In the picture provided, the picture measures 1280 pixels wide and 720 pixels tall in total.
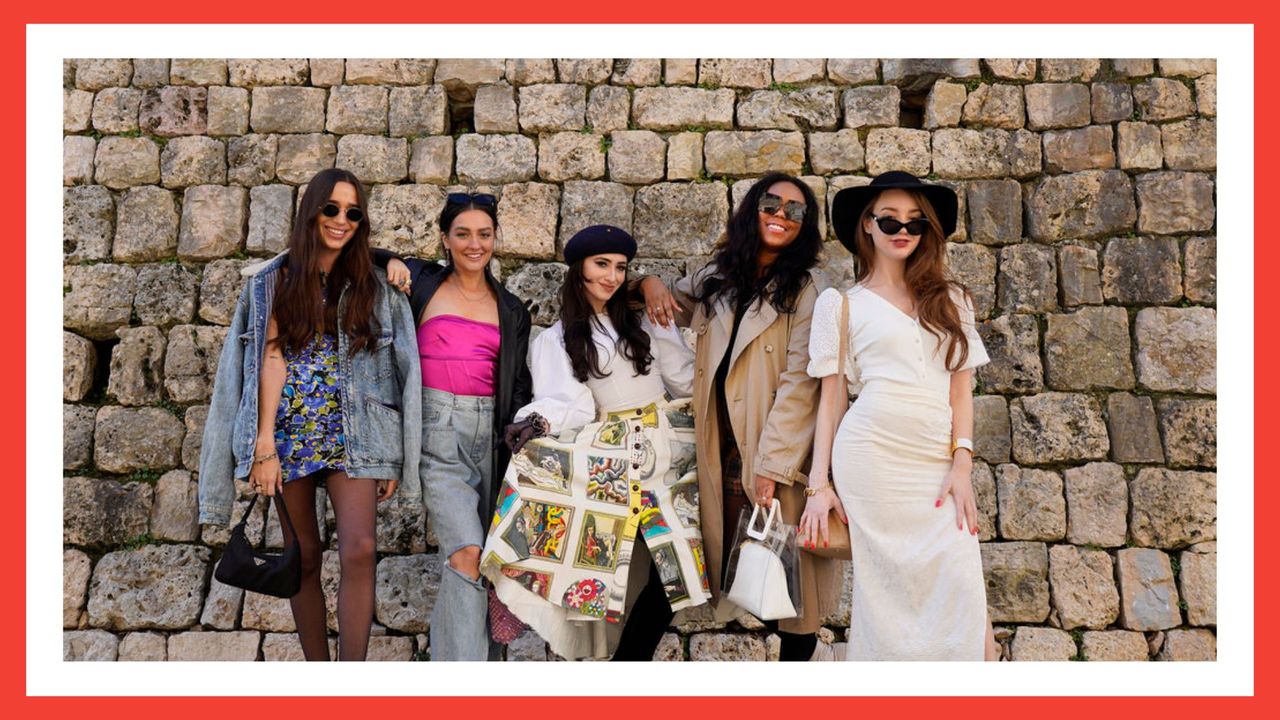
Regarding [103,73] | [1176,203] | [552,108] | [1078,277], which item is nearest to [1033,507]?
[1078,277]

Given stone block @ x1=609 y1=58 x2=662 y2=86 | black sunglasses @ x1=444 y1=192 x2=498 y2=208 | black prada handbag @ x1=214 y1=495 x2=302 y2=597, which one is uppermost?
stone block @ x1=609 y1=58 x2=662 y2=86

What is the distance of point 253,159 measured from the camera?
195 inches

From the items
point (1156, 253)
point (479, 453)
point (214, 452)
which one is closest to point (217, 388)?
point (214, 452)

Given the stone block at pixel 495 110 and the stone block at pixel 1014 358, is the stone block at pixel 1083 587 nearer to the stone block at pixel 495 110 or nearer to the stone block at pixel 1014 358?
the stone block at pixel 1014 358

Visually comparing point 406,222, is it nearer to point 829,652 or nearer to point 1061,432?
point 829,652

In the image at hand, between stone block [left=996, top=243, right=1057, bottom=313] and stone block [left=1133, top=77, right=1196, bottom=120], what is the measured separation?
1032 mm

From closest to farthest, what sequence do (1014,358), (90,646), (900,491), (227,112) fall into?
(900,491) → (90,646) → (1014,358) → (227,112)

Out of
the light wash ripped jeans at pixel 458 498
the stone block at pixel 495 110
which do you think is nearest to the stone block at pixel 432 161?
the stone block at pixel 495 110

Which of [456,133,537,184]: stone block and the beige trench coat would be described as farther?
[456,133,537,184]: stone block

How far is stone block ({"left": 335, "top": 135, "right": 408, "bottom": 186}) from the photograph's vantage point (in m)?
4.89

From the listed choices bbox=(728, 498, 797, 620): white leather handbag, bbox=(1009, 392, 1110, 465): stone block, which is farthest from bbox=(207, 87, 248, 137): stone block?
bbox=(1009, 392, 1110, 465): stone block

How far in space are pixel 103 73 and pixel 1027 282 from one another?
5.49m

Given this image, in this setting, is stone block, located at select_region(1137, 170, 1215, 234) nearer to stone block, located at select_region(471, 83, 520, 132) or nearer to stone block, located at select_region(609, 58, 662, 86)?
stone block, located at select_region(609, 58, 662, 86)

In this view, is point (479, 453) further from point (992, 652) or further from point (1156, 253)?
point (1156, 253)
